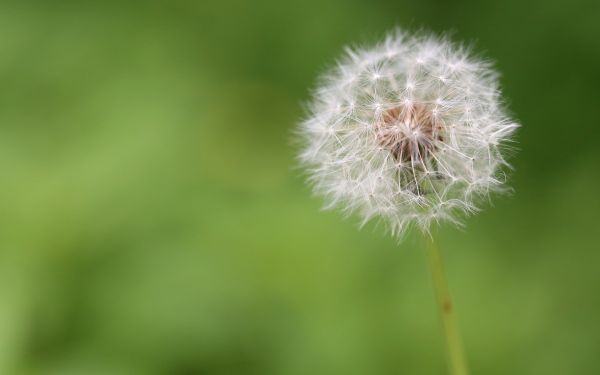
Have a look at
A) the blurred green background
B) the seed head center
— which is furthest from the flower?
the blurred green background

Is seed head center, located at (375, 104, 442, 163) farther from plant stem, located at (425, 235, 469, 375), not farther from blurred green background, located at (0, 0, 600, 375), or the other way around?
blurred green background, located at (0, 0, 600, 375)

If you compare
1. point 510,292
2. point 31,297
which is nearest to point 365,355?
point 510,292

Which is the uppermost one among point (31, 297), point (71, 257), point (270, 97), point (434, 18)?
point (434, 18)

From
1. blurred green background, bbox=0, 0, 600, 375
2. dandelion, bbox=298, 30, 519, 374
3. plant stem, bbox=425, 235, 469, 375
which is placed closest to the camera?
plant stem, bbox=425, 235, 469, 375

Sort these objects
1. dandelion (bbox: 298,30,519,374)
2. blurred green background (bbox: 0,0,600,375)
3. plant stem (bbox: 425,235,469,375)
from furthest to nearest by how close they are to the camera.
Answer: blurred green background (bbox: 0,0,600,375)
dandelion (bbox: 298,30,519,374)
plant stem (bbox: 425,235,469,375)

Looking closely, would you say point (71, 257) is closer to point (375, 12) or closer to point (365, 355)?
point (365, 355)

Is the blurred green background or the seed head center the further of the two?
the blurred green background

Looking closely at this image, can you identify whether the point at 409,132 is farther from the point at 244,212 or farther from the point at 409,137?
the point at 244,212
